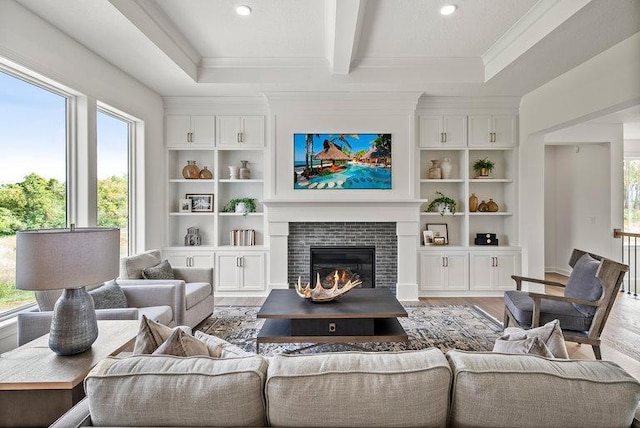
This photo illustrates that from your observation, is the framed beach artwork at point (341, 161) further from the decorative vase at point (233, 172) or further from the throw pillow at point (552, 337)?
the throw pillow at point (552, 337)

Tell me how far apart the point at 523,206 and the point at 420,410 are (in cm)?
492

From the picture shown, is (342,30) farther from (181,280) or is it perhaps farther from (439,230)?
(439,230)

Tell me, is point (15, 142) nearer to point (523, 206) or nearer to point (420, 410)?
point (420, 410)

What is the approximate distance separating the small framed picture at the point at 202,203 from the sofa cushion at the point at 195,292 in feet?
5.10

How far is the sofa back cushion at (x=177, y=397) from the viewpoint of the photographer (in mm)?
990

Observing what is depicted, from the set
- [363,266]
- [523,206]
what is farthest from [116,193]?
[523,206]

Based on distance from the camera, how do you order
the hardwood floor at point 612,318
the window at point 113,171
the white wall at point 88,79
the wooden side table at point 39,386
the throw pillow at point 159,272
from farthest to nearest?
the window at point 113,171 → the throw pillow at point 159,272 → the hardwood floor at point 612,318 → the white wall at point 88,79 → the wooden side table at point 39,386

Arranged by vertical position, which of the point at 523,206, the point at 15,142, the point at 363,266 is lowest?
the point at 363,266

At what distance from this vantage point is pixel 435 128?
509 centimetres

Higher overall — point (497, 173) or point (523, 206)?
point (497, 173)

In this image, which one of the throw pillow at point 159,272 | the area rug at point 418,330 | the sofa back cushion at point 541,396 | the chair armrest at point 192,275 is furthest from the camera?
the chair armrest at point 192,275

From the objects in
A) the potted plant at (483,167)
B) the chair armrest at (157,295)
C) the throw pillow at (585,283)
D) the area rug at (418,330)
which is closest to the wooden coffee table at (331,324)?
the area rug at (418,330)

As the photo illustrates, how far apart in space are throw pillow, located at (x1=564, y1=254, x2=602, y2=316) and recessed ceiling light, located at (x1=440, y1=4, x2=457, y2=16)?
7.95 ft

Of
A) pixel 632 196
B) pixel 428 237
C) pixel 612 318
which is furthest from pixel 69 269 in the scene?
pixel 632 196
